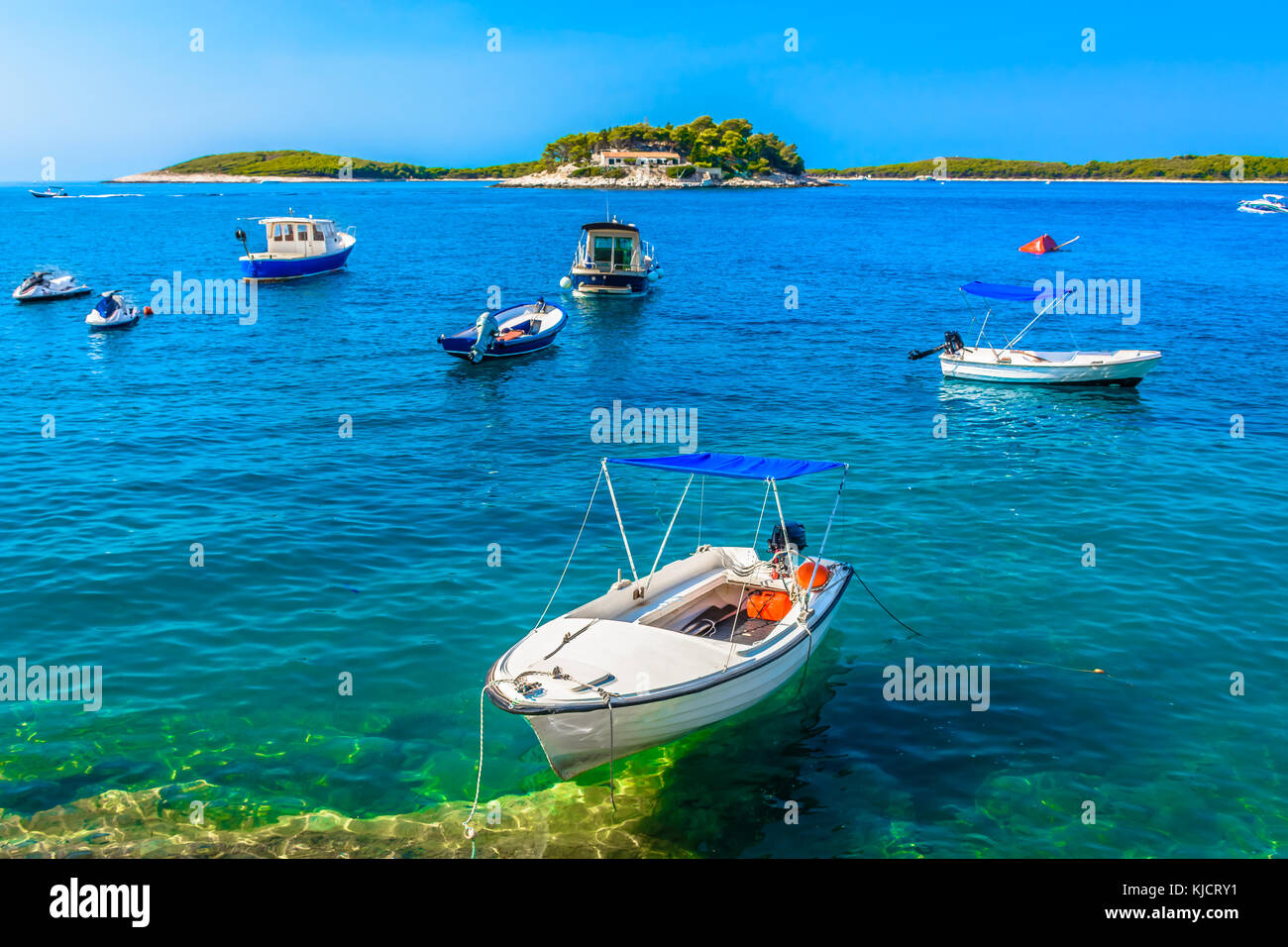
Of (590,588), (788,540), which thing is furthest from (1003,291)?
(590,588)

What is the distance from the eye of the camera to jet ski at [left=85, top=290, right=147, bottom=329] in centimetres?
4584

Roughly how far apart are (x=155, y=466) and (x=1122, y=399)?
1339 inches

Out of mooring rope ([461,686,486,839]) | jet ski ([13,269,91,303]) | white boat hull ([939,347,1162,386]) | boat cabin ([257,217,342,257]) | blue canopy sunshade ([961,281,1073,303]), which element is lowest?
mooring rope ([461,686,486,839])

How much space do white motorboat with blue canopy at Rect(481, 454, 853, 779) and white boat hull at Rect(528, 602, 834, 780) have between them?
2cm

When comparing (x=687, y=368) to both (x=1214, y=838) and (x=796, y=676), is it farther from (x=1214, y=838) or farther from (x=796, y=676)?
(x=1214, y=838)

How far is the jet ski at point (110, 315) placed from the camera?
4584cm

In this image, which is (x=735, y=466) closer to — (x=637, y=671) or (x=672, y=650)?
(x=672, y=650)

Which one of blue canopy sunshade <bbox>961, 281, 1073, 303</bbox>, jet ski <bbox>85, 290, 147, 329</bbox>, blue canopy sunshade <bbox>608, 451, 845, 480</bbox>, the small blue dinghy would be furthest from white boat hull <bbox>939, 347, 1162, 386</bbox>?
jet ski <bbox>85, 290, 147, 329</bbox>

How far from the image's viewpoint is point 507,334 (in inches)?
1634

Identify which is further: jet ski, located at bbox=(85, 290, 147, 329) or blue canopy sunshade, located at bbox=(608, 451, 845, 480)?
jet ski, located at bbox=(85, 290, 147, 329)

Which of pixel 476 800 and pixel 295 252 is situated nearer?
pixel 476 800

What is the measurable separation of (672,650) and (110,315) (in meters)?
45.4

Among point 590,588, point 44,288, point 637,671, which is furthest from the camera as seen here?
point 44,288

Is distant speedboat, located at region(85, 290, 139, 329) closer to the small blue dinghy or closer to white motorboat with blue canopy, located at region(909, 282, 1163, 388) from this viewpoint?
the small blue dinghy
